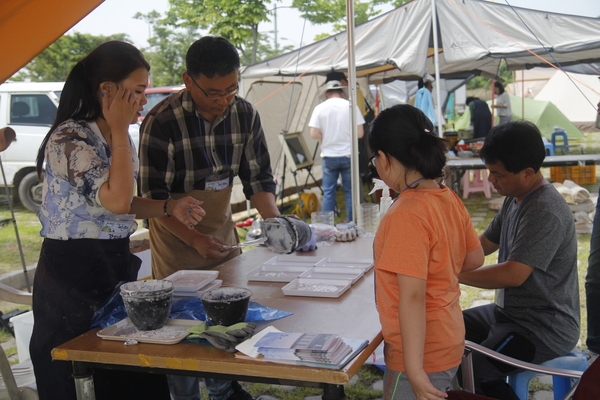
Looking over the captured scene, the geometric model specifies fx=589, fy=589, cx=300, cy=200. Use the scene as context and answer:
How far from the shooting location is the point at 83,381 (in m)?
1.69

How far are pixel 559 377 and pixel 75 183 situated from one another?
6.22 feet

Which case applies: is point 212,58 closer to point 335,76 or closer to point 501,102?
point 335,76

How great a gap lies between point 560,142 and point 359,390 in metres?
9.50

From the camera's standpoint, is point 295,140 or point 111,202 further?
point 295,140

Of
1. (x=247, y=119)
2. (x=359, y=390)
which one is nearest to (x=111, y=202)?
(x=247, y=119)

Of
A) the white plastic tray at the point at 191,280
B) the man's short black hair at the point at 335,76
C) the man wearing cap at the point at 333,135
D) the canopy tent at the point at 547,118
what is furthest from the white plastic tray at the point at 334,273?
the canopy tent at the point at 547,118

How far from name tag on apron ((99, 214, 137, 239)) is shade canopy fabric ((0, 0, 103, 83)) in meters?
0.97

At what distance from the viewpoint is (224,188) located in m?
2.73

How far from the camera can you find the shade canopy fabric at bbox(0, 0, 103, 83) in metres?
2.30

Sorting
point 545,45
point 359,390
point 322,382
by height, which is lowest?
point 359,390

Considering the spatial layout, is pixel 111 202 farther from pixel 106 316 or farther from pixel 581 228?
pixel 581 228

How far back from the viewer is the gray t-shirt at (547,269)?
2.16 metres

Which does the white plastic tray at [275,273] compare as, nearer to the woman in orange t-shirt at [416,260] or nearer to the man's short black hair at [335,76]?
the woman in orange t-shirt at [416,260]

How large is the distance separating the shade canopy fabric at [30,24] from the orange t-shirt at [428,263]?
167cm
